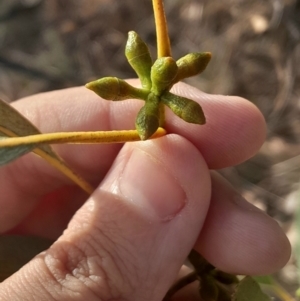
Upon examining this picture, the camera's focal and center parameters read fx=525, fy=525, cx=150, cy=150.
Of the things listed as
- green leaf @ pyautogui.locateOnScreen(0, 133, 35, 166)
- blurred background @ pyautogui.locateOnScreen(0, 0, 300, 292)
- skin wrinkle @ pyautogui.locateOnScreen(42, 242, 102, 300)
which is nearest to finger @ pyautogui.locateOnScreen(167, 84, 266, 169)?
skin wrinkle @ pyautogui.locateOnScreen(42, 242, 102, 300)

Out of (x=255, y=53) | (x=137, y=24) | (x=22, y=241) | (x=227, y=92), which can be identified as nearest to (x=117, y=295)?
(x=22, y=241)

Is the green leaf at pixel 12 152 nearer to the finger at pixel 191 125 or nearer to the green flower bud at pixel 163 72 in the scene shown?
the green flower bud at pixel 163 72

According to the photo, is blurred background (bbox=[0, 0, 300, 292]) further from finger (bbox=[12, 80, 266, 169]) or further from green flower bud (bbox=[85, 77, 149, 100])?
green flower bud (bbox=[85, 77, 149, 100])

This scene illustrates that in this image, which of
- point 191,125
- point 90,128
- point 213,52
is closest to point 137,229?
point 191,125

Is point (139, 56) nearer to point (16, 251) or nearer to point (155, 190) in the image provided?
point (155, 190)

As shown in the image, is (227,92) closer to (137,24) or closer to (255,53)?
(255,53)

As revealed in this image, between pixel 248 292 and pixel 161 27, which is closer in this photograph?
pixel 161 27

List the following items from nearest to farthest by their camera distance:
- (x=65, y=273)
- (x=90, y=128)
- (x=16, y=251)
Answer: (x=65, y=273) < (x=16, y=251) < (x=90, y=128)
